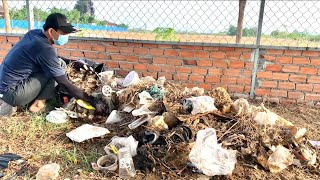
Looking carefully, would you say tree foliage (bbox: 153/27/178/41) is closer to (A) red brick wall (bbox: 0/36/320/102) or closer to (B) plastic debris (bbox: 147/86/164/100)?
(A) red brick wall (bbox: 0/36/320/102)

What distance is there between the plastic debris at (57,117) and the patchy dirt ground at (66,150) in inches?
2.3

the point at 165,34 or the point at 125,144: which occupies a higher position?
the point at 165,34

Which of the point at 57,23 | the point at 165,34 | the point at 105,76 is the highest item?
the point at 57,23

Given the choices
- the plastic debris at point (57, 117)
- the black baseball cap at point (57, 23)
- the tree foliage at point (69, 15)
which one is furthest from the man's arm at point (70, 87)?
the tree foliage at point (69, 15)

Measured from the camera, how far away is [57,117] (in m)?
3.12

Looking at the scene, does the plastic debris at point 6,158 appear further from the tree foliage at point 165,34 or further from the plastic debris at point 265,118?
the tree foliage at point 165,34

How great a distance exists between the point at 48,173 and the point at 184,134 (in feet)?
3.60

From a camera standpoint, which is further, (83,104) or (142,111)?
(83,104)

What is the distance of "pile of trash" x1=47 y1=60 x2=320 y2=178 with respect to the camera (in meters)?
2.28

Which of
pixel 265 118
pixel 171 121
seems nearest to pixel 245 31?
pixel 265 118

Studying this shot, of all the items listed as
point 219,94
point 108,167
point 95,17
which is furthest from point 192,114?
point 95,17

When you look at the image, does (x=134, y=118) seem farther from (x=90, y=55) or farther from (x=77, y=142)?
(x=90, y=55)

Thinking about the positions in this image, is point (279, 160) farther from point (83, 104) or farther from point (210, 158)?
point (83, 104)

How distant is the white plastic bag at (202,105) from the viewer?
106 inches
